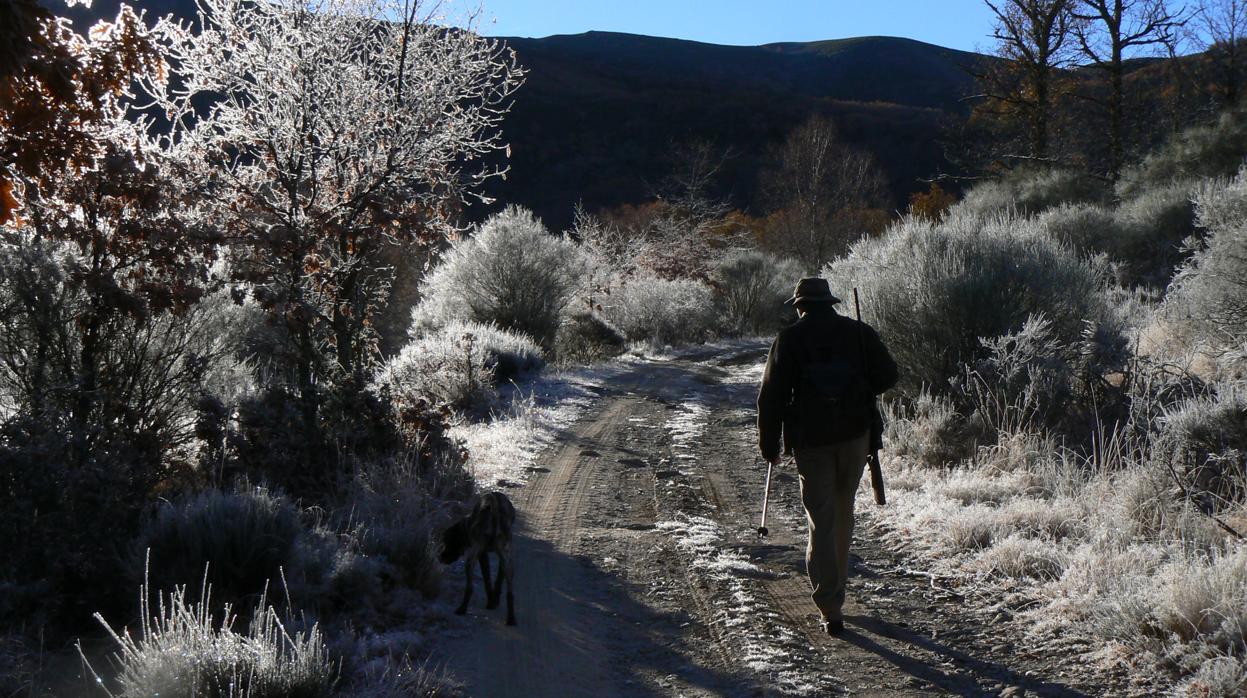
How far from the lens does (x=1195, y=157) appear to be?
20.2m

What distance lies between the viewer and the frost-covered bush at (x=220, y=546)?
16.5 ft

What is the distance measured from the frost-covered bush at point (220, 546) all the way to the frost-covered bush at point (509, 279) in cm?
1725

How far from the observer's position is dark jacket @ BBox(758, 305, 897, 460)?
4891 mm

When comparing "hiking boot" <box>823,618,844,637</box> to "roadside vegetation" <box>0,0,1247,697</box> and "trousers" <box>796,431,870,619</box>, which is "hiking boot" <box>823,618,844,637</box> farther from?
"roadside vegetation" <box>0,0,1247,697</box>

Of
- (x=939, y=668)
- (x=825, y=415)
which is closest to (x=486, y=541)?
(x=825, y=415)

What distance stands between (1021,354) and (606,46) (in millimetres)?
124127

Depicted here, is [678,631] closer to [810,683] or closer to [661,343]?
[810,683]

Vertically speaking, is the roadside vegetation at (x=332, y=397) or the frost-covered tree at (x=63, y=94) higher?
the frost-covered tree at (x=63, y=94)

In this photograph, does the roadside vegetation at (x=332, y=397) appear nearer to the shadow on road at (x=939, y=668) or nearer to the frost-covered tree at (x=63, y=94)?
the frost-covered tree at (x=63, y=94)

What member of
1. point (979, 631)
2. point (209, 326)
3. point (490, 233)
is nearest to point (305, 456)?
point (209, 326)

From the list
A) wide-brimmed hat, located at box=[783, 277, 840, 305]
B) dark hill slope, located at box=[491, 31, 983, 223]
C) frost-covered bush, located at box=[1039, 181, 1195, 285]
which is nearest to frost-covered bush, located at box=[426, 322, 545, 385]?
frost-covered bush, located at box=[1039, 181, 1195, 285]

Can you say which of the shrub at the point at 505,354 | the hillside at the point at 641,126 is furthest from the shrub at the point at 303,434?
the hillside at the point at 641,126

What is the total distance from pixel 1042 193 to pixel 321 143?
2021cm

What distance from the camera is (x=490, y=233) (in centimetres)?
2345
